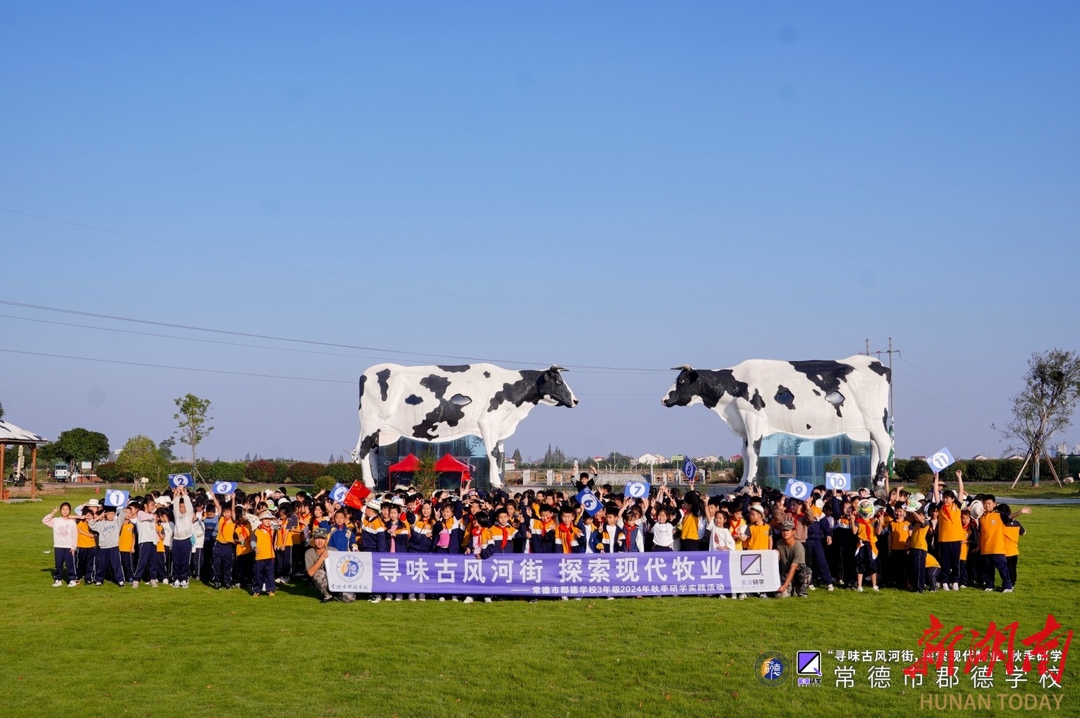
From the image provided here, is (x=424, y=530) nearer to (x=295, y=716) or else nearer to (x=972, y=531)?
(x=295, y=716)

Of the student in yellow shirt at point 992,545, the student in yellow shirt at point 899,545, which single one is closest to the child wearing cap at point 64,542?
the student in yellow shirt at point 899,545

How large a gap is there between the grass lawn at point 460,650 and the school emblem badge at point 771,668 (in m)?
0.19

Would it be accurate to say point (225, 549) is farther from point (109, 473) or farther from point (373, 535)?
point (109, 473)

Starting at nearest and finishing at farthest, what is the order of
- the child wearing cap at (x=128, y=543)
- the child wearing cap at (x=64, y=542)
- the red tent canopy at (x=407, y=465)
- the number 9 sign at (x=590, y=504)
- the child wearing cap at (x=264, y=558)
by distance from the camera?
1. the child wearing cap at (x=264, y=558)
2. the number 9 sign at (x=590, y=504)
3. the child wearing cap at (x=64, y=542)
4. the child wearing cap at (x=128, y=543)
5. the red tent canopy at (x=407, y=465)

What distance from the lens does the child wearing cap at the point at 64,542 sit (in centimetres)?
1962

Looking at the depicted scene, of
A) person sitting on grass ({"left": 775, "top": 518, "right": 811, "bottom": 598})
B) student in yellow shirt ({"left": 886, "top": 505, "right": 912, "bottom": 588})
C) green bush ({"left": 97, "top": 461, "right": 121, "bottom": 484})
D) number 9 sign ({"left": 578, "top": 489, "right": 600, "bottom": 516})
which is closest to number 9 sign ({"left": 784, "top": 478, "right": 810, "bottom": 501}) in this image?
student in yellow shirt ({"left": 886, "top": 505, "right": 912, "bottom": 588})

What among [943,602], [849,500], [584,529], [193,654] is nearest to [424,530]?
[584,529]

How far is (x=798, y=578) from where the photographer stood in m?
17.4

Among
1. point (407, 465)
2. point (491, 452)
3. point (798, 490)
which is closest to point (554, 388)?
point (491, 452)

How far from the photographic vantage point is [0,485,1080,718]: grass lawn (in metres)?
11.1

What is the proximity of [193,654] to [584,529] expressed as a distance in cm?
717

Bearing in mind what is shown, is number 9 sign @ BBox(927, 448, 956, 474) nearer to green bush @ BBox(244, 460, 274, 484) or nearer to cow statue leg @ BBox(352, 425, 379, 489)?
cow statue leg @ BBox(352, 425, 379, 489)

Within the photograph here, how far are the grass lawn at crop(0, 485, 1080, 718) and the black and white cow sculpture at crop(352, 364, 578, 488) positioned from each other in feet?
63.0

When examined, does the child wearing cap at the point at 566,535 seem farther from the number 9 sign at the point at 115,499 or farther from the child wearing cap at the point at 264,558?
the number 9 sign at the point at 115,499
